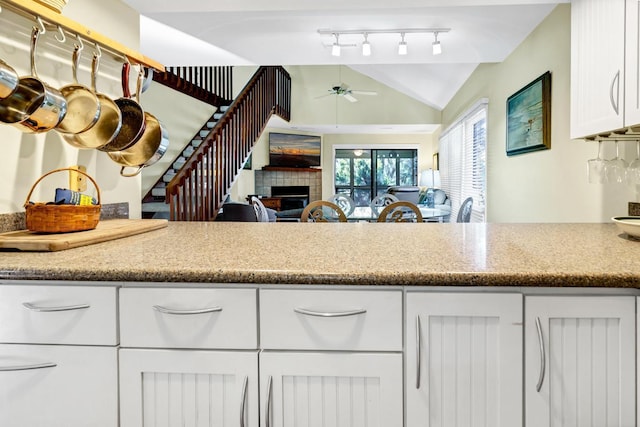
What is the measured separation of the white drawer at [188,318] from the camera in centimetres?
110

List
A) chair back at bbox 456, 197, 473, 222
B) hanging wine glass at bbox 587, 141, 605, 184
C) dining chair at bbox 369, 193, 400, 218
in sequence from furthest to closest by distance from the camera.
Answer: dining chair at bbox 369, 193, 400, 218 < chair back at bbox 456, 197, 473, 222 < hanging wine glass at bbox 587, 141, 605, 184

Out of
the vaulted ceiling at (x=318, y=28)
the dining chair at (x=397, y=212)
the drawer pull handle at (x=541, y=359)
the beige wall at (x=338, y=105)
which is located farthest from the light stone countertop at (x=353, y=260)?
the beige wall at (x=338, y=105)

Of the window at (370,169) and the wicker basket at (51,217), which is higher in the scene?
the window at (370,169)

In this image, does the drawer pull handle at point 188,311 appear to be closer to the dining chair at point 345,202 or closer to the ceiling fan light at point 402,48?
the ceiling fan light at point 402,48

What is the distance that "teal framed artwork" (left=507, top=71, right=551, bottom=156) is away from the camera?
2992 mm

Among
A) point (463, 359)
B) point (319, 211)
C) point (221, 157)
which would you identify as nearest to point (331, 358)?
point (463, 359)

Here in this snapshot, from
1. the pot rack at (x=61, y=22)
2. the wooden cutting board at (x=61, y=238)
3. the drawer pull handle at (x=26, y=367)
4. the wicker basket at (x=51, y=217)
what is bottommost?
the drawer pull handle at (x=26, y=367)

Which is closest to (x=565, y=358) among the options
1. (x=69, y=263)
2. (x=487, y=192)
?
(x=69, y=263)

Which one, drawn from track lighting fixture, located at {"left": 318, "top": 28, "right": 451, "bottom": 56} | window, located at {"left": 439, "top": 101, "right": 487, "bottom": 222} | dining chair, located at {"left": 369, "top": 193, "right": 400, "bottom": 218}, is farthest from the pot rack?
window, located at {"left": 439, "top": 101, "right": 487, "bottom": 222}

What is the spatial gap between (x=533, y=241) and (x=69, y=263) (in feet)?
4.93

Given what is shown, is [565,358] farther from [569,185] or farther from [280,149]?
[280,149]

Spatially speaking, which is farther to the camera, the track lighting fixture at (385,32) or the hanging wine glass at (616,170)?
the track lighting fixture at (385,32)

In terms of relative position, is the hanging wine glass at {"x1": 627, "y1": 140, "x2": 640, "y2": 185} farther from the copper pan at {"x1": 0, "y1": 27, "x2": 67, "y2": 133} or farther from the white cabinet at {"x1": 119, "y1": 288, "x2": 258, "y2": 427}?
the copper pan at {"x1": 0, "y1": 27, "x2": 67, "y2": 133}

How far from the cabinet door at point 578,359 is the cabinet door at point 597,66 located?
834 mm
